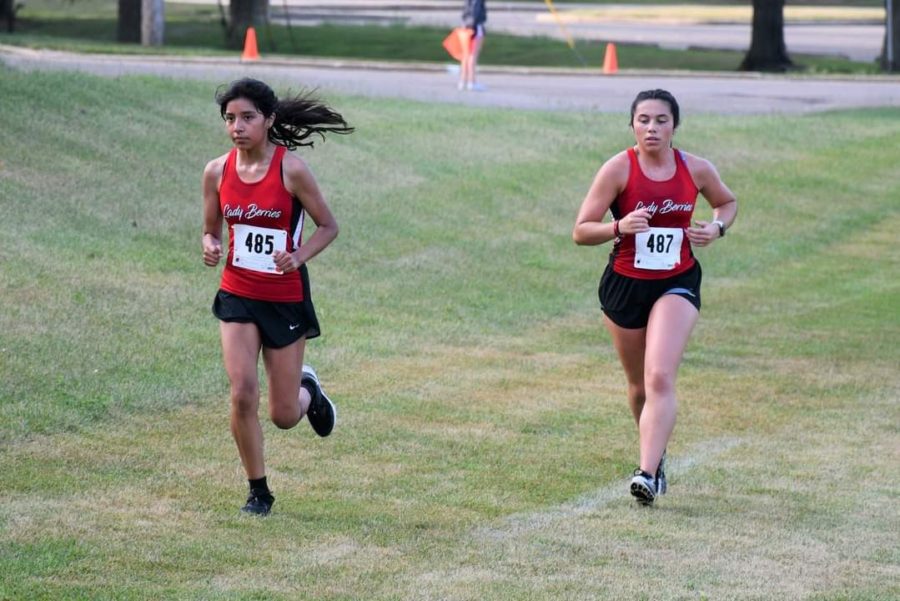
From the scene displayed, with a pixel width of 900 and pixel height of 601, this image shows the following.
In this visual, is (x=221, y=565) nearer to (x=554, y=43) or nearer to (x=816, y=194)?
(x=816, y=194)

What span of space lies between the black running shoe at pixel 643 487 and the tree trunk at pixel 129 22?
3329 centimetres

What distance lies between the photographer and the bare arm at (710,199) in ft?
27.3

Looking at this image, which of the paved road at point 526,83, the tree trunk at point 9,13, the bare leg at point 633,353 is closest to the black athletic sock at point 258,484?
the bare leg at point 633,353

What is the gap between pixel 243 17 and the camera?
4225 centimetres

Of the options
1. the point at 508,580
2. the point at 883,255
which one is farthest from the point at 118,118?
the point at 508,580

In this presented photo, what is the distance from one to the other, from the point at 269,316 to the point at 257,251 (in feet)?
1.04

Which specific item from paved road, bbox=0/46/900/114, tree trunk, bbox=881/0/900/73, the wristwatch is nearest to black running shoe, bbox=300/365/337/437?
the wristwatch

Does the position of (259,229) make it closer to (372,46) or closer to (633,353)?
(633,353)

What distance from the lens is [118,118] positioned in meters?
18.5

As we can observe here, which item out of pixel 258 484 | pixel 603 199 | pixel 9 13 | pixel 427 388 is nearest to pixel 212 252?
pixel 258 484

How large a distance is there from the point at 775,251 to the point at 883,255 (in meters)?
1.37

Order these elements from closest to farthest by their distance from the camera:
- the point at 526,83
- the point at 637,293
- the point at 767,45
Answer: the point at 637,293
the point at 526,83
the point at 767,45

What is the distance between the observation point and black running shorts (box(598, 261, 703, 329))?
8.48 metres

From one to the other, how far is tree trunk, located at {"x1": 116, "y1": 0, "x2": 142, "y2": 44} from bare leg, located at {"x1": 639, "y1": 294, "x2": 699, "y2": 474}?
1300 inches
